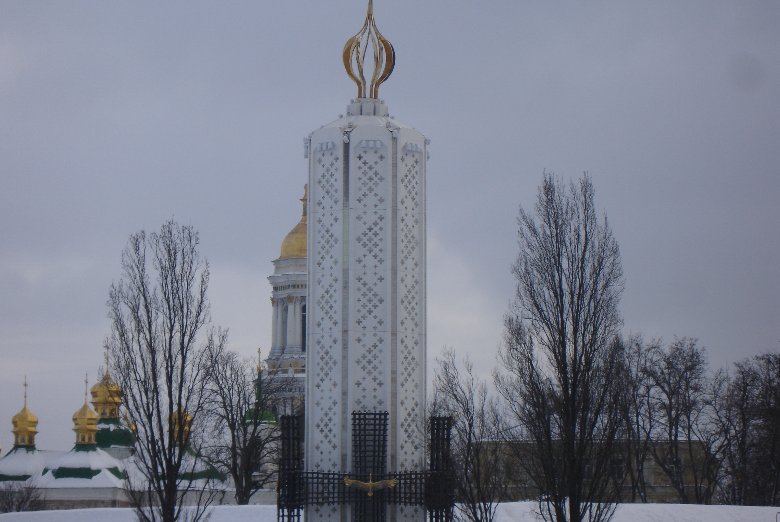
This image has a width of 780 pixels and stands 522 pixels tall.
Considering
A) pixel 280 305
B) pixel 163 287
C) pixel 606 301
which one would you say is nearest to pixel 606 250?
pixel 606 301

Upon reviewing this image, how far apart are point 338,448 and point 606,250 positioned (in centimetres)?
566

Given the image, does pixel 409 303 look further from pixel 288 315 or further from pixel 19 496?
pixel 288 315

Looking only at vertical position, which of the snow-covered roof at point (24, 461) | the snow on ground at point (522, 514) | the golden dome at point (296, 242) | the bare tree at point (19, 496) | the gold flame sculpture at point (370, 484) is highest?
the golden dome at point (296, 242)

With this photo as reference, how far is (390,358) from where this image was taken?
21656 millimetres

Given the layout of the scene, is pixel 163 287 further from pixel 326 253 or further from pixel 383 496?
pixel 383 496

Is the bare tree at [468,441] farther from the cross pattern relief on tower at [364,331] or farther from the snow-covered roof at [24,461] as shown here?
the snow-covered roof at [24,461]

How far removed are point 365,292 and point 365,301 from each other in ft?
0.49

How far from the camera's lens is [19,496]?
186ft

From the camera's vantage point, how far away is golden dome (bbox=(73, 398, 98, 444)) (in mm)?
63844

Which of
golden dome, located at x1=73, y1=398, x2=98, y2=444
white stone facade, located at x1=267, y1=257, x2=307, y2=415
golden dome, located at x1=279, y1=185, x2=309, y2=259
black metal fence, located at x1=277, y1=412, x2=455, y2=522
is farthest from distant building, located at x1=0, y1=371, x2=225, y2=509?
black metal fence, located at x1=277, y1=412, x2=455, y2=522

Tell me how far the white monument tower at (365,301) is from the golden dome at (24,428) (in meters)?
49.5

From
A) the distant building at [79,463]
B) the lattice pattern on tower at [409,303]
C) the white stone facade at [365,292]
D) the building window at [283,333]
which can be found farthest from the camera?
the building window at [283,333]

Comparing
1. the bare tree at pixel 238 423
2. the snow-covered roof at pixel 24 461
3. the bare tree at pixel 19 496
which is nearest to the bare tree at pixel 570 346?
the bare tree at pixel 238 423

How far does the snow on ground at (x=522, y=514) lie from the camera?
28.0 metres
